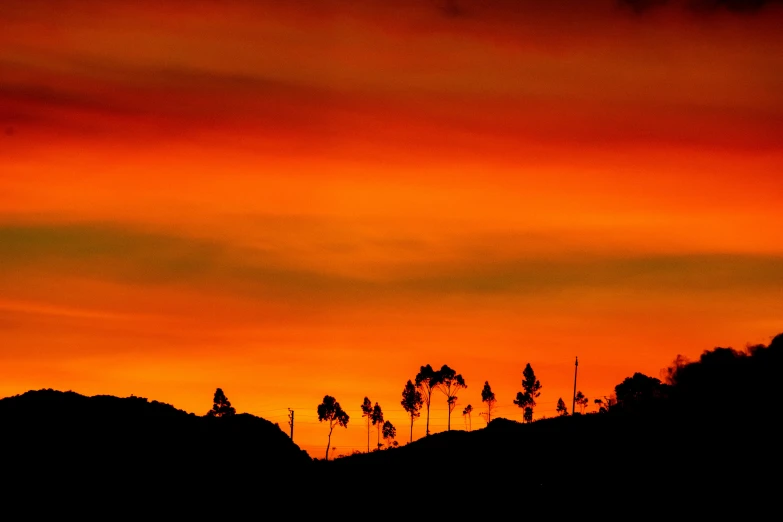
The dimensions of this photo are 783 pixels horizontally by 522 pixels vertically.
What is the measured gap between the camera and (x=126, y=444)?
185ft

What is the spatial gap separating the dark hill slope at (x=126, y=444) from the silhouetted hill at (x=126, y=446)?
0.05 metres

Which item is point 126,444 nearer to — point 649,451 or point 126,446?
point 126,446

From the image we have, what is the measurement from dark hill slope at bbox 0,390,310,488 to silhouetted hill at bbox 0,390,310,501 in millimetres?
54

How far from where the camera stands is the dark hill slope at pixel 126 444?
53.2m

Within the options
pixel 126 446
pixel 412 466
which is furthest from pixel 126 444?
pixel 412 466

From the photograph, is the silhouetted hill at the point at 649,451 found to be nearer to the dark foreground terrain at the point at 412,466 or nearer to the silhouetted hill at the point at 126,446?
the dark foreground terrain at the point at 412,466

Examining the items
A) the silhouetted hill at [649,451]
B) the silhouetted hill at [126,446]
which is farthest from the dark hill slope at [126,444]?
the silhouetted hill at [649,451]

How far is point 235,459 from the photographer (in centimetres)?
6097

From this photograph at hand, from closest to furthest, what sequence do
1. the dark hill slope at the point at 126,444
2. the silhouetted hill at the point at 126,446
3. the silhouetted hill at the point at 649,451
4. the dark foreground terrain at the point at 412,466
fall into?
the silhouetted hill at the point at 126,446 < the dark hill slope at the point at 126,444 < the dark foreground terrain at the point at 412,466 < the silhouetted hill at the point at 649,451

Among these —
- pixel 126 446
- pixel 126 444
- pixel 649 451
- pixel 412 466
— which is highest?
pixel 649 451

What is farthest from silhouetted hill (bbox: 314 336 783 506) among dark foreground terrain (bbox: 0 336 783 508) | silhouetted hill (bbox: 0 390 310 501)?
silhouetted hill (bbox: 0 390 310 501)

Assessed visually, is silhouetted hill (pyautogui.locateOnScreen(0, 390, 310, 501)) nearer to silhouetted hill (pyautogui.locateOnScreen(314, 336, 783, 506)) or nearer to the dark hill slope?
the dark hill slope

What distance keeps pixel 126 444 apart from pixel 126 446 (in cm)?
19

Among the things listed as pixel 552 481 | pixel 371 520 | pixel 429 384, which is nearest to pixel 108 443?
pixel 371 520
